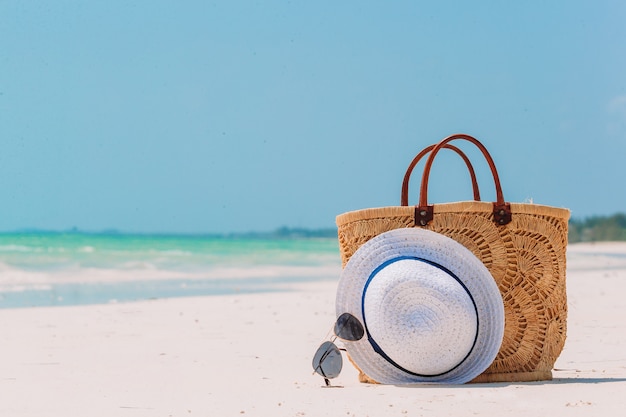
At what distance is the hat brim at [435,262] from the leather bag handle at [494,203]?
6 cm

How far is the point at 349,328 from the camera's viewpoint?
2.98m

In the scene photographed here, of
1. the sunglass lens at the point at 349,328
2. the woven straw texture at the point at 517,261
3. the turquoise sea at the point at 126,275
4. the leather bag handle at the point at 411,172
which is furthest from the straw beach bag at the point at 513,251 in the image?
the turquoise sea at the point at 126,275

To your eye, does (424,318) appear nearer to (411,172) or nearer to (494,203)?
(494,203)

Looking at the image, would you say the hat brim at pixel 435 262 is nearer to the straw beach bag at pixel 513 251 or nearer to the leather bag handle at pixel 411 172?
the straw beach bag at pixel 513 251

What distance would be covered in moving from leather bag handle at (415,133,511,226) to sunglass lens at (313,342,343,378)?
1.75 feet

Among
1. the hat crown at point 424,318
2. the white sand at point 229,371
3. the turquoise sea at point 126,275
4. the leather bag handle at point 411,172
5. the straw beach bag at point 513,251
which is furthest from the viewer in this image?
the turquoise sea at point 126,275

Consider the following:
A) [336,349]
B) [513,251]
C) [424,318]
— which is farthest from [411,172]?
[336,349]

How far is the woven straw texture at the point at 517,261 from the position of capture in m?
2.98

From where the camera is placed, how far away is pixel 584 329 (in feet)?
15.7

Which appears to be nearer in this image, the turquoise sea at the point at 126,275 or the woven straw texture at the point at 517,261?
the woven straw texture at the point at 517,261

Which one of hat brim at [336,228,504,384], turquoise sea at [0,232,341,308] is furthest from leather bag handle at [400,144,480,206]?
turquoise sea at [0,232,341,308]

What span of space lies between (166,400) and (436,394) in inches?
34.7

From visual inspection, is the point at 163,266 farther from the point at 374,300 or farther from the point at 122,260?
the point at 374,300

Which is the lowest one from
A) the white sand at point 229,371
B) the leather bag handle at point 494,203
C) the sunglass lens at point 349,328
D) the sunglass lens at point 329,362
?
the white sand at point 229,371
